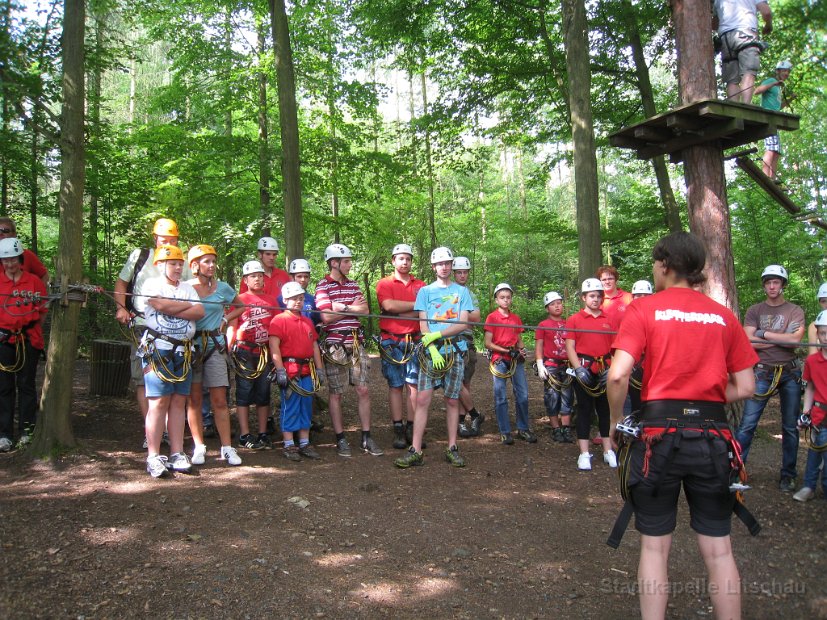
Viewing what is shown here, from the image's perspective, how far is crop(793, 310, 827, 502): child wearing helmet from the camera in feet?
17.0

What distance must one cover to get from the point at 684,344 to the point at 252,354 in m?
4.66

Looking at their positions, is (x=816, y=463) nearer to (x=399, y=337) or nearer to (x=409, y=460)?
(x=409, y=460)

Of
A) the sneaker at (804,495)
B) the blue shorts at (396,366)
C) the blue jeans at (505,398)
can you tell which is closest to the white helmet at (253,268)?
the blue shorts at (396,366)

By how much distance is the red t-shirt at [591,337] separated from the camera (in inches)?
261

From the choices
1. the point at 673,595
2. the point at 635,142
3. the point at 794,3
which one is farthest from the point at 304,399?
the point at 794,3

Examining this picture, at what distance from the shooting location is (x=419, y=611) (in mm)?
3422

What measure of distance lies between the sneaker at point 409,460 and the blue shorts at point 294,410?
1079 millimetres

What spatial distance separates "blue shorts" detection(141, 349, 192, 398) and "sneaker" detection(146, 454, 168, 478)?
0.55 m

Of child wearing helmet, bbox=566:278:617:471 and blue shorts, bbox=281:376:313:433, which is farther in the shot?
child wearing helmet, bbox=566:278:617:471

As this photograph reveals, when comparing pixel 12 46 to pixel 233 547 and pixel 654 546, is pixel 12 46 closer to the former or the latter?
pixel 233 547

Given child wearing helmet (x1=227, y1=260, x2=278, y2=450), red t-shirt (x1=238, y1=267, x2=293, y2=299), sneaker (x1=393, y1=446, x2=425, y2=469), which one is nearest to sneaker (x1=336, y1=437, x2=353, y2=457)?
sneaker (x1=393, y1=446, x2=425, y2=469)

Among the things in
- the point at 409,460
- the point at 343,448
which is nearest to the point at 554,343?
the point at 409,460

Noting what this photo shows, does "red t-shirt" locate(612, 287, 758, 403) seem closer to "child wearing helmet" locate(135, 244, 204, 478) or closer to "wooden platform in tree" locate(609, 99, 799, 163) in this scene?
"wooden platform in tree" locate(609, 99, 799, 163)

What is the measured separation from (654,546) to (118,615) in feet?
9.31
